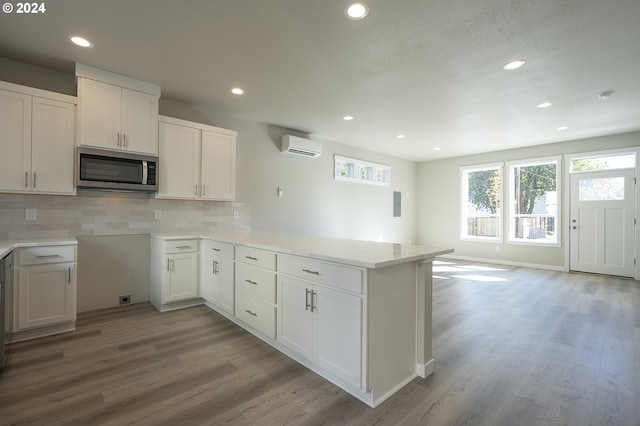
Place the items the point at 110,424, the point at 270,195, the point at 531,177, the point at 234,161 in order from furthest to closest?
the point at 531,177
the point at 270,195
the point at 234,161
the point at 110,424

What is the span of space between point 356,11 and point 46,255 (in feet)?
11.2

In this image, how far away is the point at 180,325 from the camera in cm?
307

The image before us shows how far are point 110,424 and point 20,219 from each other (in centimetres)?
259

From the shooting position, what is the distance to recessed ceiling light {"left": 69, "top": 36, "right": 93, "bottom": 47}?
253cm

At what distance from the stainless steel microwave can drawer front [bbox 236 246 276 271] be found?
1.44m

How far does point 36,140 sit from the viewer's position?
284 centimetres

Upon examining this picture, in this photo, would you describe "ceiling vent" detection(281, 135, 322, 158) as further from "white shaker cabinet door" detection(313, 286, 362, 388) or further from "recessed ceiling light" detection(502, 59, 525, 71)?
"white shaker cabinet door" detection(313, 286, 362, 388)

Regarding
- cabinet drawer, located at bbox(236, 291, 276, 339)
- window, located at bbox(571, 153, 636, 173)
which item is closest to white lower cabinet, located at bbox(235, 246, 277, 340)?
cabinet drawer, located at bbox(236, 291, 276, 339)

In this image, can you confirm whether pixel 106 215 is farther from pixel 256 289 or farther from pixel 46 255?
pixel 256 289

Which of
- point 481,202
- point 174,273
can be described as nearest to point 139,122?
point 174,273

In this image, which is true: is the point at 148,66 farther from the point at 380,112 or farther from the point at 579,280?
the point at 579,280

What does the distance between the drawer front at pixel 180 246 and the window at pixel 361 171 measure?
337 centimetres

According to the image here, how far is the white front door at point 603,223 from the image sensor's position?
5.45 metres

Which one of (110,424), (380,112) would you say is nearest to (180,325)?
(110,424)
